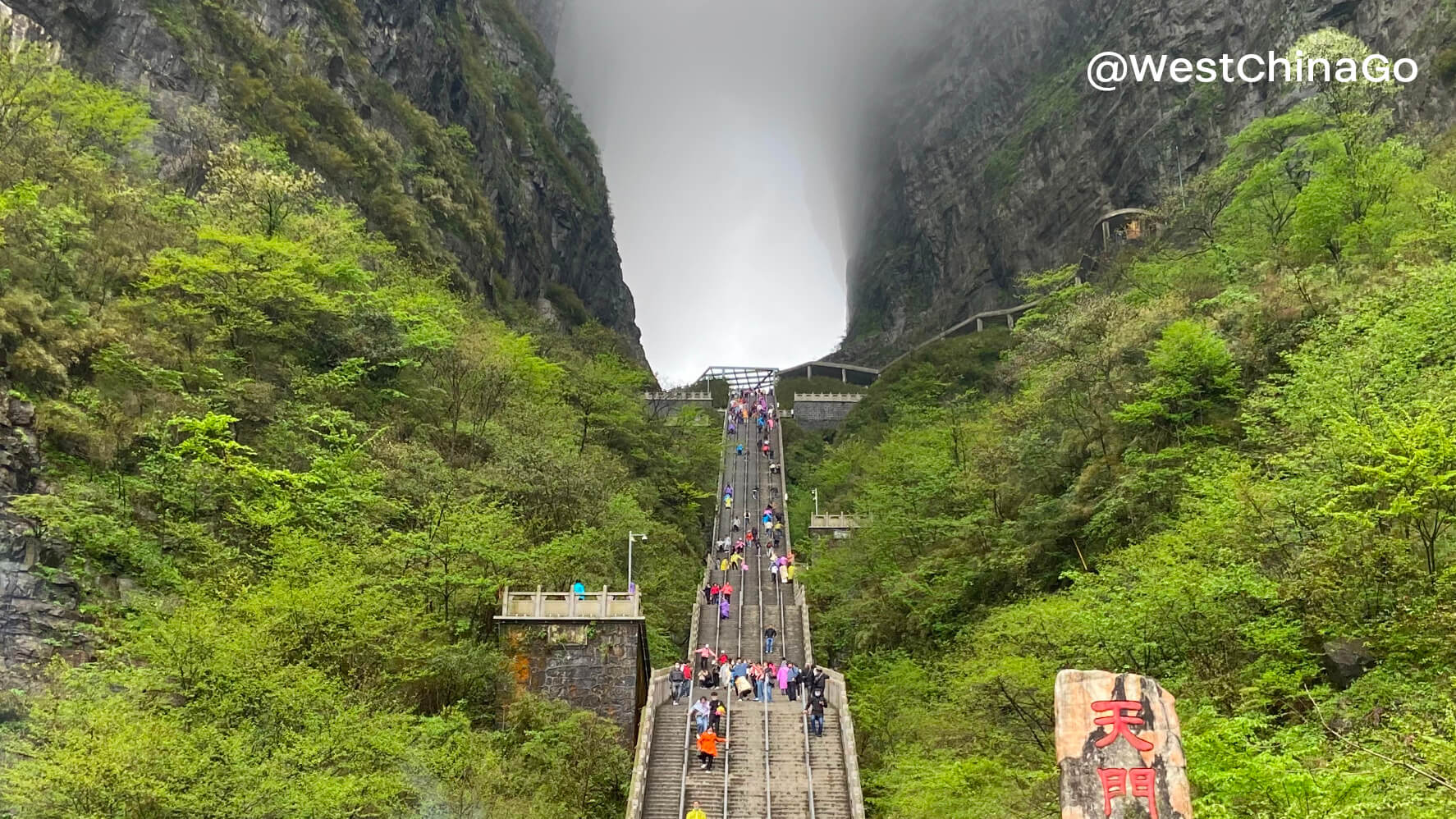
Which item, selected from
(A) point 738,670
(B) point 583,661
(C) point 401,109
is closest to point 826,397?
(C) point 401,109

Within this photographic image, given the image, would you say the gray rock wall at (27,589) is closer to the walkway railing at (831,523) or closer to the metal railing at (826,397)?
the walkway railing at (831,523)

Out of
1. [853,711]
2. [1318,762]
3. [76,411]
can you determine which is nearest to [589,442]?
[853,711]

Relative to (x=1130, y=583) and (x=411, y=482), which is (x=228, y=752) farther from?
(x=1130, y=583)

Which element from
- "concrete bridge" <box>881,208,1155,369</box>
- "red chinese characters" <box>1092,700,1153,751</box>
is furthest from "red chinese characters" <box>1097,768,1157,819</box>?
"concrete bridge" <box>881,208,1155,369</box>

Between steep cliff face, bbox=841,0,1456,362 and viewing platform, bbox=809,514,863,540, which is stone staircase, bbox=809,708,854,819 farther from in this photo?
steep cliff face, bbox=841,0,1456,362

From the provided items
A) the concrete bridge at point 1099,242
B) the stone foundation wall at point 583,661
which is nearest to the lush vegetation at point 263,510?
the stone foundation wall at point 583,661
